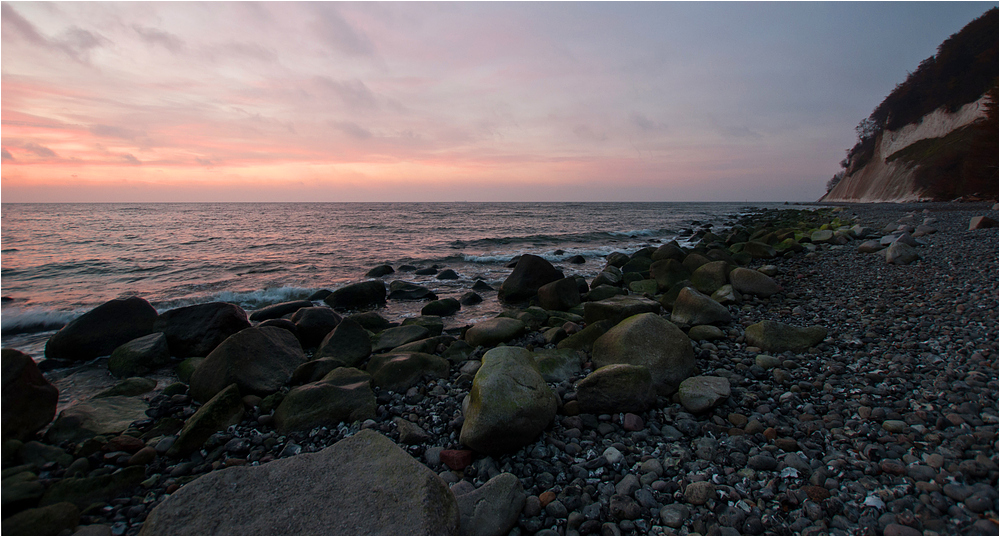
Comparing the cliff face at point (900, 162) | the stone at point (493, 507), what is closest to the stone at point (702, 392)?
the stone at point (493, 507)

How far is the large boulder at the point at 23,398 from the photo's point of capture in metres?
3.66

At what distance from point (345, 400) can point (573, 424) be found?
250 cm

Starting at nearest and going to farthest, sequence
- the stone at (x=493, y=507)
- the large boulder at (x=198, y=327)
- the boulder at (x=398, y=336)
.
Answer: the stone at (x=493, y=507) < the large boulder at (x=198, y=327) < the boulder at (x=398, y=336)

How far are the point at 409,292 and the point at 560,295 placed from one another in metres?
4.76

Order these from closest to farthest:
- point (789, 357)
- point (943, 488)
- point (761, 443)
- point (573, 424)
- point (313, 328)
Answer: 1. point (943, 488)
2. point (761, 443)
3. point (573, 424)
4. point (789, 357)
5. point (313, 328)

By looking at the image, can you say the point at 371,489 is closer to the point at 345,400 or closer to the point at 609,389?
the point at 345,400

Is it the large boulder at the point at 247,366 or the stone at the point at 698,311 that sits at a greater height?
the stone at the point at 698,311

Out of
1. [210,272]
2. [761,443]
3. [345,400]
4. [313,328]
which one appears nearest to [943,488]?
[761,443]

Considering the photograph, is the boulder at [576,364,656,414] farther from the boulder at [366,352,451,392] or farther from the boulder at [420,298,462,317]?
the boulder at [420,298,462,317]

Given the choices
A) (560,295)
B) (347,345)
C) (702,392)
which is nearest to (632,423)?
(702,392)

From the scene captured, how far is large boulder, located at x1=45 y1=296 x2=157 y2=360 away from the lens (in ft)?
20.6

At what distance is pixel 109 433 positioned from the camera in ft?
13.1

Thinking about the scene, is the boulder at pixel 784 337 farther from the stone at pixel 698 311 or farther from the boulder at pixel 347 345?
the boulder at pixel 347 345

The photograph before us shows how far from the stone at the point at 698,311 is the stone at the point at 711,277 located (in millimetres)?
2269
